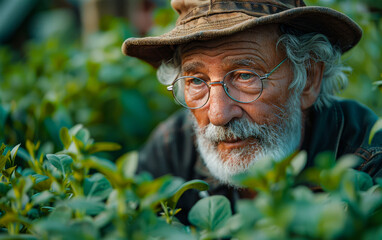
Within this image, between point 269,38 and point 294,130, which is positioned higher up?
point 269,38

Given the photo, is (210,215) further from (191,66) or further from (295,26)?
(295,26)

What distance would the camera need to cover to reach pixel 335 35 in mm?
1968

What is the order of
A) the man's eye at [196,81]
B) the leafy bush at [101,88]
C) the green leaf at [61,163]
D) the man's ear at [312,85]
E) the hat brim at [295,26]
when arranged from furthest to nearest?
1. the leafy bush at [101,88]
2. the man's ear at [312,85]
3. the man's eye at [196,81]
4. the hat brim at [295,26]
5. the green leaf at [61,163]

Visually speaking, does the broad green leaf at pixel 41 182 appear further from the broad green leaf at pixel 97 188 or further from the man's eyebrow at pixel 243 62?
the man's eyebrow at pixel 243 62

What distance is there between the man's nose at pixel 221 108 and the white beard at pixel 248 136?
47 mm

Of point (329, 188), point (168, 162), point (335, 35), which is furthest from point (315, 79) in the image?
point (329, 188)

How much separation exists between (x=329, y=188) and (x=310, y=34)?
4.37ft

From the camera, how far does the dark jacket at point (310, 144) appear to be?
1866 millimetres

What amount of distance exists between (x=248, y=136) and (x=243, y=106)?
0.16 meters

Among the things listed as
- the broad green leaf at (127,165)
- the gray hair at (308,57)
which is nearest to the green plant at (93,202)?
the broad green leaf at (127,165)

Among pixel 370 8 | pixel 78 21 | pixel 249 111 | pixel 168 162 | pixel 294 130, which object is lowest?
pixel 168 162

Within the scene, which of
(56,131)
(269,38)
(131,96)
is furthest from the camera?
(131,96)

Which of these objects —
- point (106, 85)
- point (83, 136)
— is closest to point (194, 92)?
point (83, 136)

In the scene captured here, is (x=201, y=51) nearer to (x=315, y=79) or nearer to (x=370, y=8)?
(x=315, y=79)
